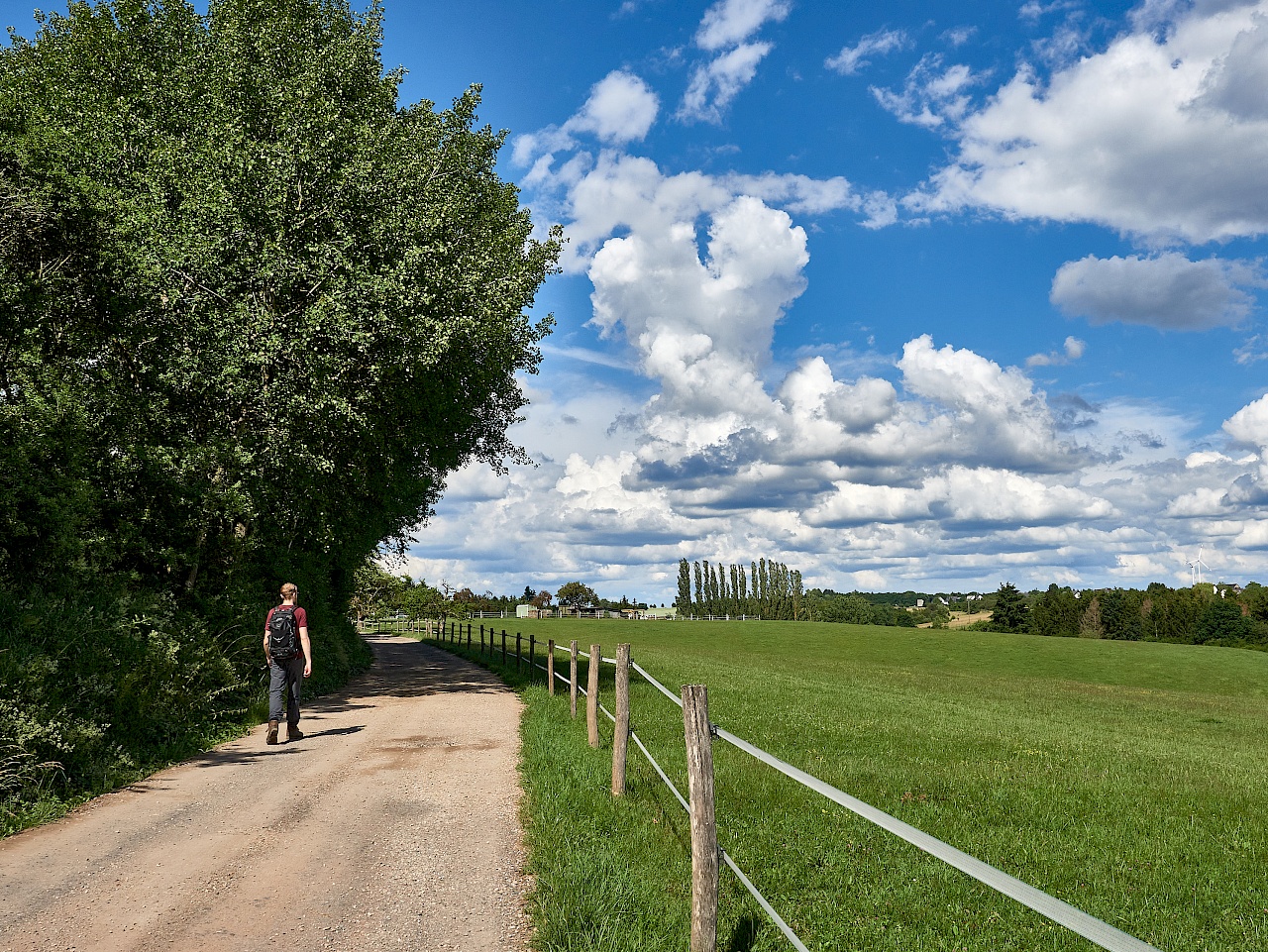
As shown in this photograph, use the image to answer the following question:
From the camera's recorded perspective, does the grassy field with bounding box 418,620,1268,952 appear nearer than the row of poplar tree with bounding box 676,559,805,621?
Yes

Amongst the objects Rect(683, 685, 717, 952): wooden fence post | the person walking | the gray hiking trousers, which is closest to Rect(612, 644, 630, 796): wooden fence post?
Rect(683, 685, 717, 952): wooden fence post

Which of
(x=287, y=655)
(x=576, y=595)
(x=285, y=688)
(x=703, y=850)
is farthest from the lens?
(x=576, y=595)

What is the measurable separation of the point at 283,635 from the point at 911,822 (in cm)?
952

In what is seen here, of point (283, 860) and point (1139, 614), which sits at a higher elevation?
point (283, 860)

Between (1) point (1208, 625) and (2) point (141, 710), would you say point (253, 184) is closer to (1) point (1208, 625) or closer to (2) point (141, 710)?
(2) point (141, 710)

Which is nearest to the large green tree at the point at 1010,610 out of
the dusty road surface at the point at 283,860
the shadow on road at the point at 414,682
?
the shadow on road at the point at 414,682

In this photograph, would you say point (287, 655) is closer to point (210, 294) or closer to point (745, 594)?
point (210, 294)

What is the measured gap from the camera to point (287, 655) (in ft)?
41.9

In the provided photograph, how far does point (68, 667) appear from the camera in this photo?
32.5ft

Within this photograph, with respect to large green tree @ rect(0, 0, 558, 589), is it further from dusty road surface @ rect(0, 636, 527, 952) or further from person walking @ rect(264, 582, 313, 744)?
dusty road surface @ rect(0, 636, 527, 952)

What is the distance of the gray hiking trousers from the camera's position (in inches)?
487

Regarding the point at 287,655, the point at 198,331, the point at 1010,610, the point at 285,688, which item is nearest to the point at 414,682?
the point at 285,688

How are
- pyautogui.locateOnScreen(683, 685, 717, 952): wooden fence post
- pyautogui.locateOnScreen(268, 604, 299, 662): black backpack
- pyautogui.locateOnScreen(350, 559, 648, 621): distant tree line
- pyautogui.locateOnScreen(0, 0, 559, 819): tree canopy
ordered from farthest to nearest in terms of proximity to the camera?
pyautogui.locateOnScreen(350, 559, 648, 621): distant tree line < pyautogui.locateOnScreen(268, 604, 299, 662): black backpack < pyautogui.locateOnScreen(0, 0, 559, 819): tree canopy < pyautogui.locateOnScreen(683, 685, 717, 952): wooden fence post

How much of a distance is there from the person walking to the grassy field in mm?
3655
